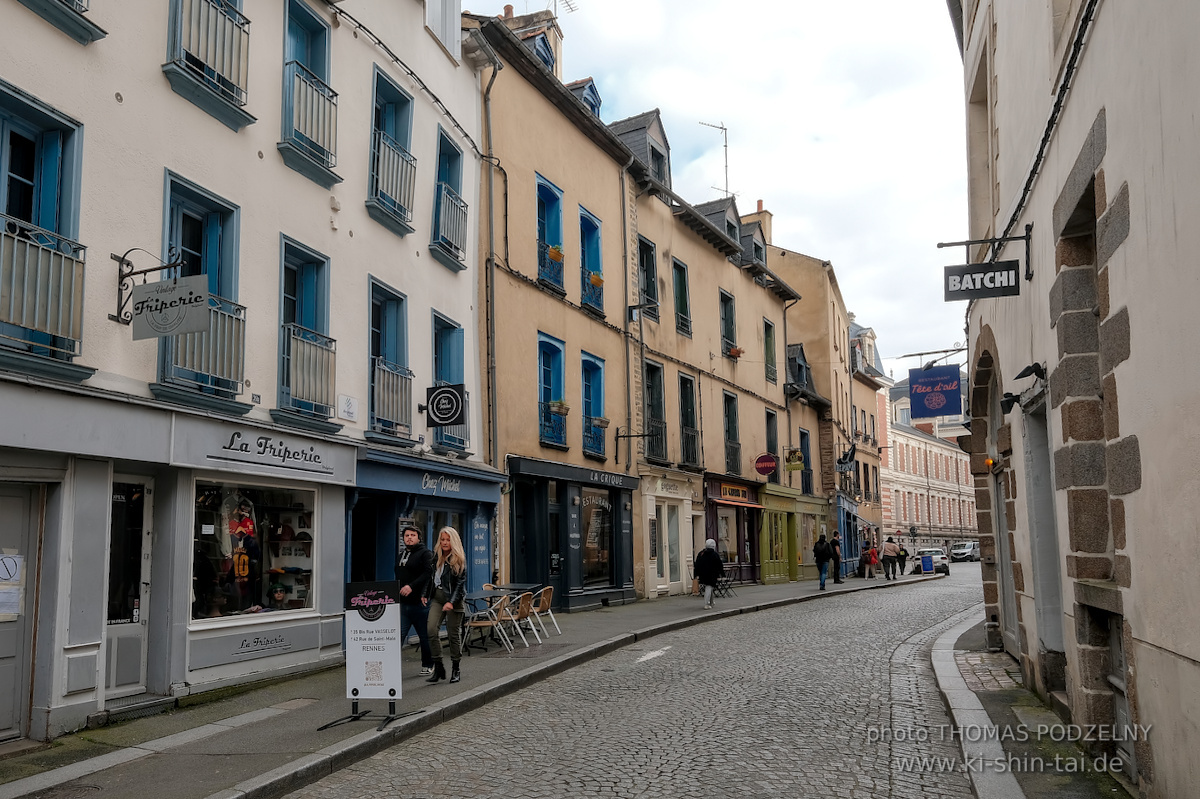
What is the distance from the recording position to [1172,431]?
4.76m

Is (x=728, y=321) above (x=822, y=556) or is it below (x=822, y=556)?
above

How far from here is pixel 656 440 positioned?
22.8 metres

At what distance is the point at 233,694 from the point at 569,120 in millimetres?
13817

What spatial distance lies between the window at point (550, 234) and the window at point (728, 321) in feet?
32.4

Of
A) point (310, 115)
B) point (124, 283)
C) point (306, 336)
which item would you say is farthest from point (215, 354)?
point (310, 115)

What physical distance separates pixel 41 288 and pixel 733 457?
2189 cm

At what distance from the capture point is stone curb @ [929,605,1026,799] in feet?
19.9

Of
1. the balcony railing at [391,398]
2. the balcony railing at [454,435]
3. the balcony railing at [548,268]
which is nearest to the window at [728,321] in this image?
the balcony railing at [548,268]

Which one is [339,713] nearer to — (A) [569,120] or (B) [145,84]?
(B) [145,84]

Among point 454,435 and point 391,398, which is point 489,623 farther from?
point 454,435

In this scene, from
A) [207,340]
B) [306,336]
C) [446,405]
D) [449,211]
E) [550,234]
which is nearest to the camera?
[207,340]

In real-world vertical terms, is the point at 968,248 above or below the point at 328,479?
above

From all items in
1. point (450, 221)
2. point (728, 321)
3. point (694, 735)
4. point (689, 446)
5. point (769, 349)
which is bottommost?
point (694, 735)

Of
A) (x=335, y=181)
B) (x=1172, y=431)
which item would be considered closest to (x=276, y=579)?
(x=335, y=181)
